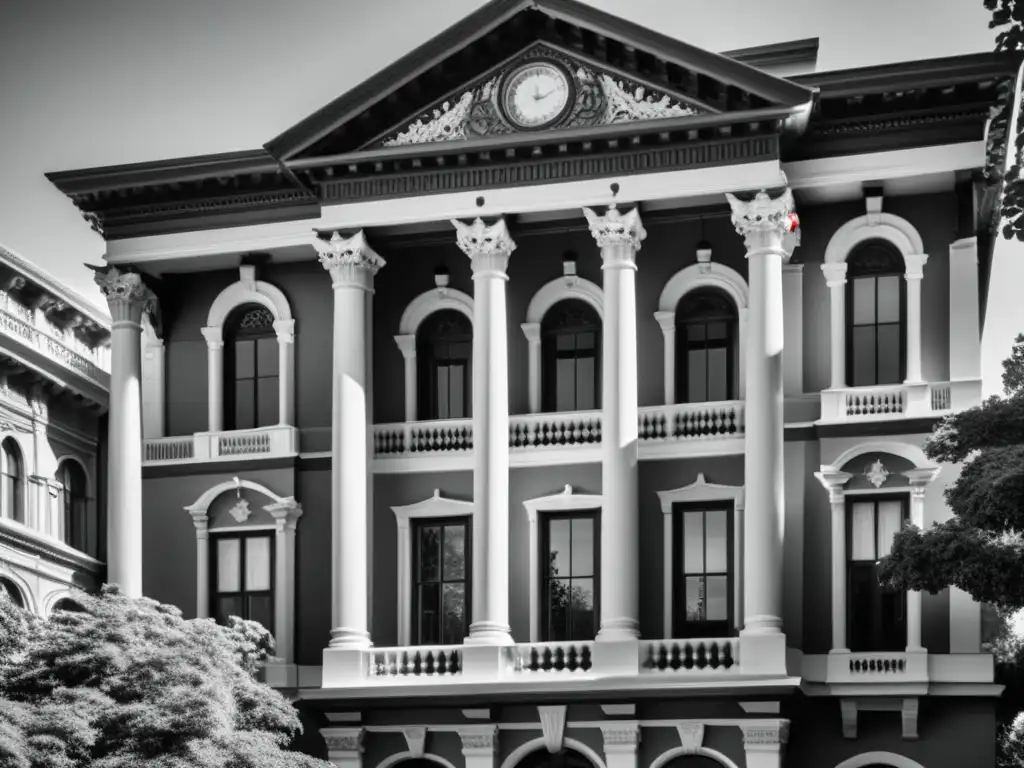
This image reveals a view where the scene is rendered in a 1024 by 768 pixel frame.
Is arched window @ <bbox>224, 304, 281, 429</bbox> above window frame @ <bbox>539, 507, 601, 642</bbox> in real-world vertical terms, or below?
above

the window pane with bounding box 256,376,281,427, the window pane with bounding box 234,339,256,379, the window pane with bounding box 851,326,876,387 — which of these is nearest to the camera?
the window pane with bounding box 851,326,876,387

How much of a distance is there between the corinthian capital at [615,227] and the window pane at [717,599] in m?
6.34

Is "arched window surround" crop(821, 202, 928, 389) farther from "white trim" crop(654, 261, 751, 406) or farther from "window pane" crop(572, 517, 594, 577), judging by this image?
"window pane" crop(572, 517, 594, 577)

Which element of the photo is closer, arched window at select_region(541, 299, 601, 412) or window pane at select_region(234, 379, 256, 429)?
arched window at select_region(541, 299, 601, 412)

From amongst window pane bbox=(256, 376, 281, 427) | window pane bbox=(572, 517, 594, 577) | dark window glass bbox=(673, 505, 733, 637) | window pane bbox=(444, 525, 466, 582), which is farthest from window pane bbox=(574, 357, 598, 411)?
window pane bbox=(256, 376, 281, 427)

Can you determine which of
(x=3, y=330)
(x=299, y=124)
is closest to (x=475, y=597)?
(x=299, y=124)

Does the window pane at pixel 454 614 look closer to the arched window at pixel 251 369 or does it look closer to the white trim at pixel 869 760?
the arched window at pixel 251 369

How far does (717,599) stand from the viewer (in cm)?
3991

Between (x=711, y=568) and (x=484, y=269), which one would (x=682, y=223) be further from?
(x=711, y=568)

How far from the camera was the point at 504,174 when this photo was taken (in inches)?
1598

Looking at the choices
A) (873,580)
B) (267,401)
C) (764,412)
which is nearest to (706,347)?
(764,412)

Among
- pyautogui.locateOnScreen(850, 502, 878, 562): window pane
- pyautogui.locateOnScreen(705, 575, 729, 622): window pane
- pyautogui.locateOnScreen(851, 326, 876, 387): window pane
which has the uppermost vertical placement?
pyautogui.locateOnScreen(851, 326, 876, 387): window pane

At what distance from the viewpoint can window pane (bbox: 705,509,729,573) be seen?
131 ft

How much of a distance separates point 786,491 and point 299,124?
A: 11314 millimetres
